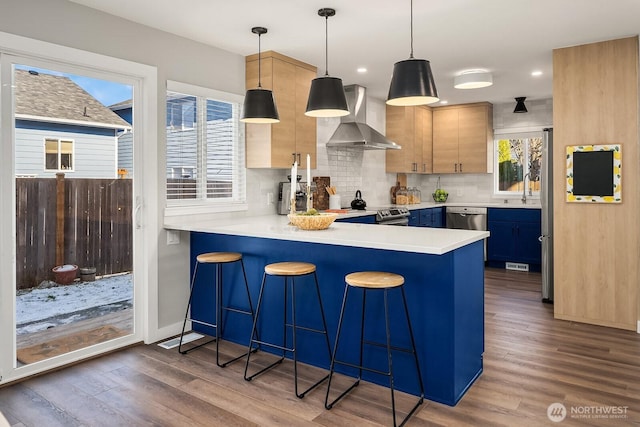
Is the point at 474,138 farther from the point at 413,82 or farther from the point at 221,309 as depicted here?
the point at 221,309

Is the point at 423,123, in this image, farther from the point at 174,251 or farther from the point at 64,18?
the point at 64,18

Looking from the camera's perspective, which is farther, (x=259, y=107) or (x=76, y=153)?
(x=259, y=107)

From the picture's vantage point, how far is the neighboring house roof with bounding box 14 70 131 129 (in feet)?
9.45

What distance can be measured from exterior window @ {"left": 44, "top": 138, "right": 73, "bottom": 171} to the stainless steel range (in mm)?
3235

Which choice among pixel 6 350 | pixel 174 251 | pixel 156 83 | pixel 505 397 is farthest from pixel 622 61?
pixel 6 350

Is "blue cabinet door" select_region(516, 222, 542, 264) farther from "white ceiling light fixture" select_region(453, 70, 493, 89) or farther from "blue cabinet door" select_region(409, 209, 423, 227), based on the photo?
"white ceiling light fixture" select_region(453, 70, 493, 89)

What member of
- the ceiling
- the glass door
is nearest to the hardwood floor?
the glass door

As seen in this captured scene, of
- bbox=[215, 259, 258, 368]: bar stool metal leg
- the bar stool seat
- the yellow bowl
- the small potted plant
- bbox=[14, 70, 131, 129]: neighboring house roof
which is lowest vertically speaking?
bbox=[215, 259, 258, 368]: bar stool metal leg

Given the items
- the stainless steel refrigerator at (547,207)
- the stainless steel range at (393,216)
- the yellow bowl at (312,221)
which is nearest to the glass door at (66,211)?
the yellow bowl at (312,221)

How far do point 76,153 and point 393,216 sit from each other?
3508mm

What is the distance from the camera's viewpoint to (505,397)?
2613mm

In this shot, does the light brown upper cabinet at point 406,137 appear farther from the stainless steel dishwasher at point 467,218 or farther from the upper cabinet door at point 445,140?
the stainless steel dishwasher at point 467,218

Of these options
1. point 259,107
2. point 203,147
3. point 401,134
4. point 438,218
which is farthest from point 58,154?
point 438,218

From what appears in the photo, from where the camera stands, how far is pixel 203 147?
4.02 m
